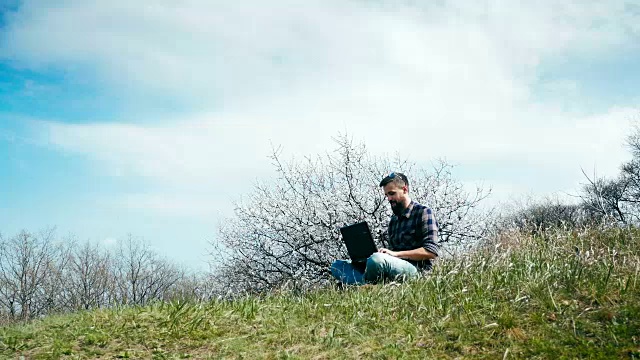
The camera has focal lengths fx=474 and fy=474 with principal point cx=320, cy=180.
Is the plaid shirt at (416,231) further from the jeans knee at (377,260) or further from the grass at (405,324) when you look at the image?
the grass at (405,324)

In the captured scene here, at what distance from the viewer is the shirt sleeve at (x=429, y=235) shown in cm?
560

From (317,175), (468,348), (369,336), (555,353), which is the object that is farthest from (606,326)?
(317,175)

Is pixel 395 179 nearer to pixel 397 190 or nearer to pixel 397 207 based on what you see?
pixel 397 190

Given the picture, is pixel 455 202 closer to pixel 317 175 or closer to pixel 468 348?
pixel 317 175

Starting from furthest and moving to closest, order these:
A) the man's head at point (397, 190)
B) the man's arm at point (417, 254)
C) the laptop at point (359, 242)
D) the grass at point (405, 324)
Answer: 1. the man's head at point (397, 190)
2. the laptop at point (359, 242)
3. the man's arm at point (417, 254)
4. the grass at point (405, 324)

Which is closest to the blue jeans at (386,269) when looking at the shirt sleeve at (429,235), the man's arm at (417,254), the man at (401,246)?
the man at (401,246)

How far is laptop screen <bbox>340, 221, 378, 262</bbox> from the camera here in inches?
230

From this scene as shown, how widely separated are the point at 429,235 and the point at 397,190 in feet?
2.28

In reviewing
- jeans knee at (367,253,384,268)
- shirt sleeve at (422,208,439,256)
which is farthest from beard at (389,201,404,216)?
jeans knee at (367,253,384,268)

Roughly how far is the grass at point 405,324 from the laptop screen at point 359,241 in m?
1.02

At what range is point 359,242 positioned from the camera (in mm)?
5906

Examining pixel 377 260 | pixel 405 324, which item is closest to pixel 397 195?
pixel 377 260

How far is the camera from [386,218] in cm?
1243

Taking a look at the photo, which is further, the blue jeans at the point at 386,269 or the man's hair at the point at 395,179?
the man's hair at the point at 395,179
